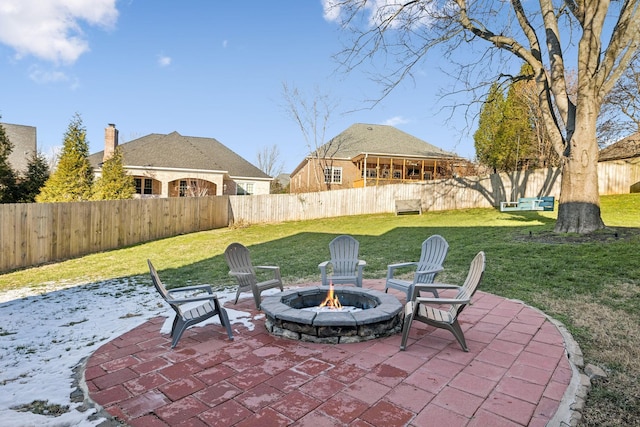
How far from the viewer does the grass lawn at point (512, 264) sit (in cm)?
348

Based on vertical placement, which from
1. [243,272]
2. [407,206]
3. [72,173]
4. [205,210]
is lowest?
[243,272]

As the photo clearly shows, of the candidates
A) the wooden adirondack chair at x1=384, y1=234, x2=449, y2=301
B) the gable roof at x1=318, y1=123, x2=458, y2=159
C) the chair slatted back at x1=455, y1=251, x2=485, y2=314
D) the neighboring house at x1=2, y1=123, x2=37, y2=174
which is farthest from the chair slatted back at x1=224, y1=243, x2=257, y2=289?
the neighboring house at x1=2, y1=123, x2=37, y2=174

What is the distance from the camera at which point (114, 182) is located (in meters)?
17.0

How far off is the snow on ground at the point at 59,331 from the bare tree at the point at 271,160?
39.9m

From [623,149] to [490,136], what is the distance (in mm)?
10070

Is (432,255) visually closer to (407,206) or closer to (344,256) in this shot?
(344,256)

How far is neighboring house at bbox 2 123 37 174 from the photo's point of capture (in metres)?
21.6

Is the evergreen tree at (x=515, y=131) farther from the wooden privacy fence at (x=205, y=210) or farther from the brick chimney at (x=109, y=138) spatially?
the brick chimney at (x=109, y=138)

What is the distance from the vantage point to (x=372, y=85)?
33.9 ft

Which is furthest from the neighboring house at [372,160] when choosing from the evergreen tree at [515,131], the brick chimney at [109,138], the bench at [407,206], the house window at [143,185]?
the brick chimney at [109,138]

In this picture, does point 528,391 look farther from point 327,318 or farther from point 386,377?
point 327,318

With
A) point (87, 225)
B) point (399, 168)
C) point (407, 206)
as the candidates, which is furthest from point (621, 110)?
point (87, 225)

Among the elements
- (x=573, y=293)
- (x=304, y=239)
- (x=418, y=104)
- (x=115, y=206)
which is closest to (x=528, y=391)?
(x=573, y=293)

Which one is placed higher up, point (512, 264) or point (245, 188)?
point (245, 188)
